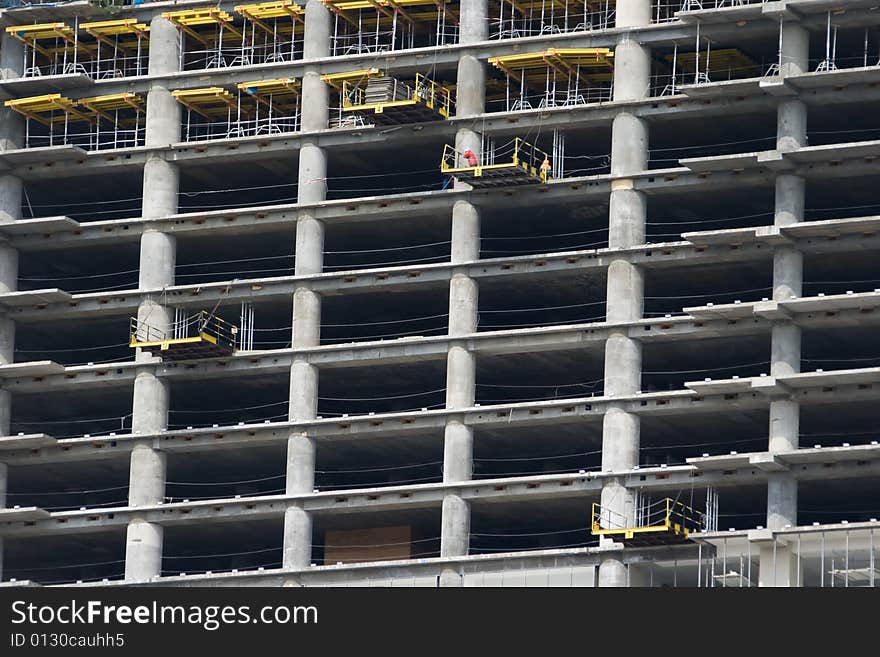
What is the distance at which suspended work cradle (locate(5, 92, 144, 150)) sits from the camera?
118750mm

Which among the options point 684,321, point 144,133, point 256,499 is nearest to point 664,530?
point 684,321

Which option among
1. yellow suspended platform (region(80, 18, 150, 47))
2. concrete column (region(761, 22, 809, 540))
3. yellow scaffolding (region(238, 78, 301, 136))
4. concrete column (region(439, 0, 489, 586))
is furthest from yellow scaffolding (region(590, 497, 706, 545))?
yellow suspended platform (region(80, 18, 150, 47))

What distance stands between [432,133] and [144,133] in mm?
13876

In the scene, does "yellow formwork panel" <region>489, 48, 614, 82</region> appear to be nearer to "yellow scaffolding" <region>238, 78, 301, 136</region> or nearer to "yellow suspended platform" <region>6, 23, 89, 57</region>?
"yellow scaffolding" <region>238, 78, 301, 136</region>

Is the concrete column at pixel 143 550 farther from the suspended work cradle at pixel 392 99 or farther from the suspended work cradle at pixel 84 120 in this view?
the suspended work cradle at pixel 392 99

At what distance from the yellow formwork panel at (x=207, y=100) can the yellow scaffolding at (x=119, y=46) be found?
3.25 m

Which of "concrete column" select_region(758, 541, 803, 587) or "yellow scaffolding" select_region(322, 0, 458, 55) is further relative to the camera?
"yellow scaffolding" select_region(322, 0, 458, 55)

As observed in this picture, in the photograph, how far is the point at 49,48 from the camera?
122 m

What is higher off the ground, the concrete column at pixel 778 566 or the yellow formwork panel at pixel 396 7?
the yellow formwork panel at pixel 396 7

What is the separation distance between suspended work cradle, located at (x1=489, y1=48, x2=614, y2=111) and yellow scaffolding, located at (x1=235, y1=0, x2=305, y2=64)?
29.7ft

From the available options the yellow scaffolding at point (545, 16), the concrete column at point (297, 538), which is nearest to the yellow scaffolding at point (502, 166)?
the yellow scaffolding at point (545, 16)

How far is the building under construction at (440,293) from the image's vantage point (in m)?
108

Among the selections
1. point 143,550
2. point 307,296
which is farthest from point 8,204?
point 143,550

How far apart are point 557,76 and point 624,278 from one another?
8978 millimetres
